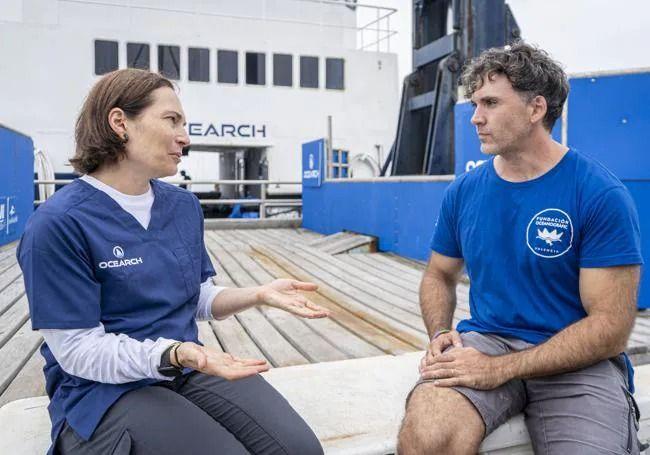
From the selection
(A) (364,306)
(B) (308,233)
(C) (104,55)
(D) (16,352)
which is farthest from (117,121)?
(C) (104,55)

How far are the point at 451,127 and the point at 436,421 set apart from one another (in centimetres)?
630

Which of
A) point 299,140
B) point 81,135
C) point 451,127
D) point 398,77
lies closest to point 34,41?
point 299,140

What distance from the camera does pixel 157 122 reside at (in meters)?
1.79

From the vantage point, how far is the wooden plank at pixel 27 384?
8.68ft

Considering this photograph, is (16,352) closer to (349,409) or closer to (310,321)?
(310,321)

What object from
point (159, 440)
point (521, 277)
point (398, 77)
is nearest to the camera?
point (159, 440)

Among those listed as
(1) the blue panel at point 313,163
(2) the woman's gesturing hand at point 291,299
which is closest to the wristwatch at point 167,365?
(2) the woman's gesturing hand at point 291,299

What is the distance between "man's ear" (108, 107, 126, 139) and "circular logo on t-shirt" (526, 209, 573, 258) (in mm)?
1278

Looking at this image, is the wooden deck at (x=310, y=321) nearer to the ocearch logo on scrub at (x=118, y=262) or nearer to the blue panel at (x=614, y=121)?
the blue panel at (x=614, y=121)

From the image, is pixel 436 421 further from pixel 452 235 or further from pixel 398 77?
pixel 398 77

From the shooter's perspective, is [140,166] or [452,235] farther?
[452,235]

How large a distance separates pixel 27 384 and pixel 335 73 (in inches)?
569

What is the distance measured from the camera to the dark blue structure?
13.9 ft

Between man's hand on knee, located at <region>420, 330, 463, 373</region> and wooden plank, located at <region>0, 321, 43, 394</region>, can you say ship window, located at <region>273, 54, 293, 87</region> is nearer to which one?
wooden plank, located at <region>0, 321, 43, 394</region>
